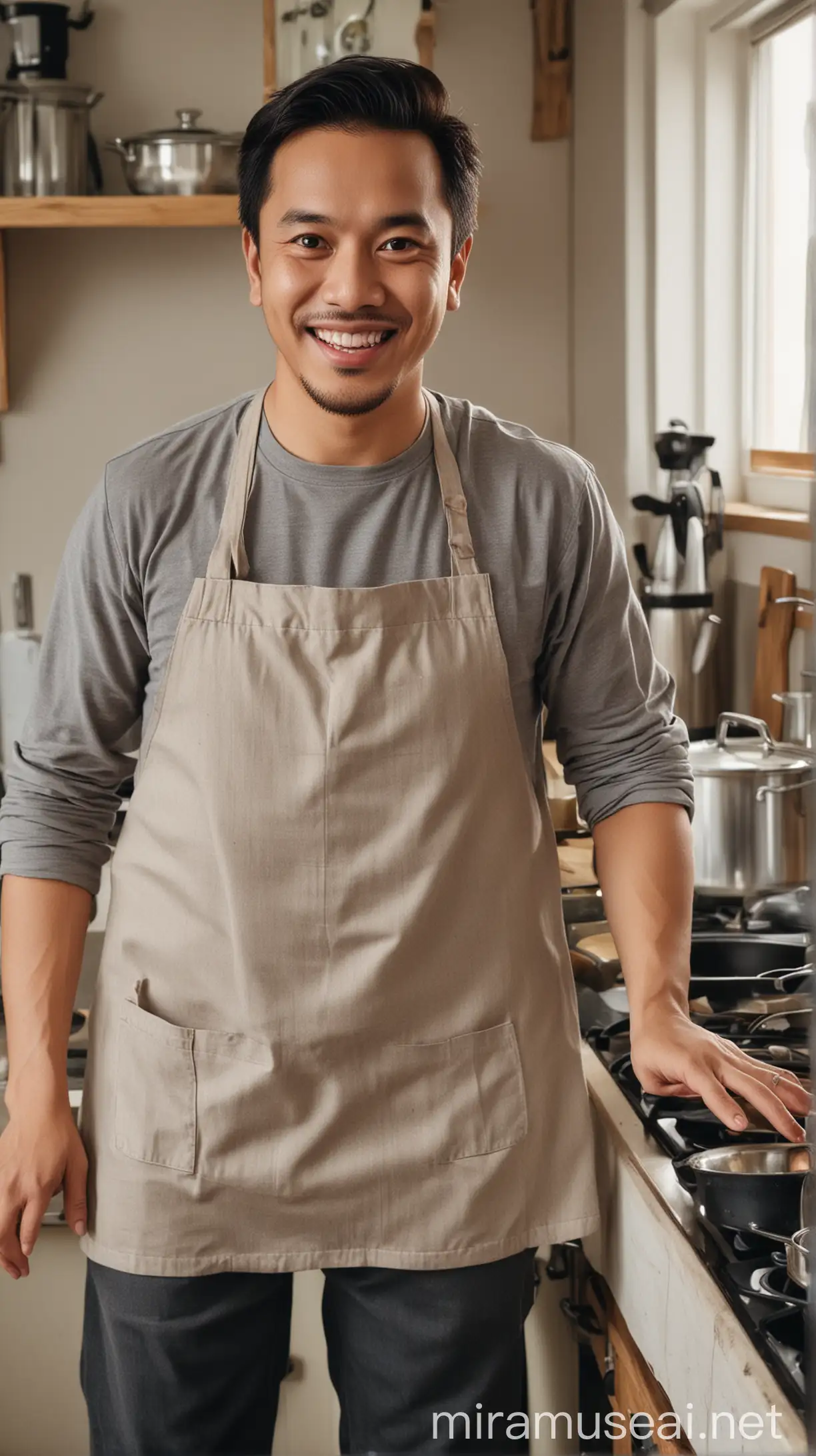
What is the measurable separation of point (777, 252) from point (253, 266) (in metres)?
1.56

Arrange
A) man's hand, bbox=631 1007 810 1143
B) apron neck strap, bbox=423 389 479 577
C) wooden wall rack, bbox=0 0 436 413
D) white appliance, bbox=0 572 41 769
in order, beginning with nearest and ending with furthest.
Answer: man's hand, bbox=631 1007 810 1143
apron neck strap, bbox=423 389 479 577
wooden wall rack, bbox=0 0 436 413
white appliance, bbox=0 572 41 769

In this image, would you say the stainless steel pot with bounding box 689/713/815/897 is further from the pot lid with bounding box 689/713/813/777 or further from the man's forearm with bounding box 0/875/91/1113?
the man's forearm with bounding box 0/875/91/1113

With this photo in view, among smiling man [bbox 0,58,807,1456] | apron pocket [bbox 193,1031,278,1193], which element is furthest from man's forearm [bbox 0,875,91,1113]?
apron pocket [bbox 193,1031,278,1193]

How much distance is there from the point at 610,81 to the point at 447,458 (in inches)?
70.7

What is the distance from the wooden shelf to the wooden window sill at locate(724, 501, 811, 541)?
1.02m

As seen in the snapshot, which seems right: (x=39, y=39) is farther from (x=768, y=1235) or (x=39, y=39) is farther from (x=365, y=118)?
(x=768, y=1235)

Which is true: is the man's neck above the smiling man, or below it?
above

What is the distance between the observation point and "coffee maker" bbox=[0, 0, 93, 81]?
264 cm

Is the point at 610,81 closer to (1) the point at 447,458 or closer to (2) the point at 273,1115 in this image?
(1) the point at 447,458

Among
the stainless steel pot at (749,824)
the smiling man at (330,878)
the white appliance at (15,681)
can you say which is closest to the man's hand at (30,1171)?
the smiling man at (330,878)

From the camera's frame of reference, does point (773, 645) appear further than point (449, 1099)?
Yes

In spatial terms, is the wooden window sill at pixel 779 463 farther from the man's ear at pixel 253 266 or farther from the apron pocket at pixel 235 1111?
the apron pocket at pixel 235 1111

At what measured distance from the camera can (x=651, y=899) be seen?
3.90 ft

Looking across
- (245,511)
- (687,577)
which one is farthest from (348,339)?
(687,577)
